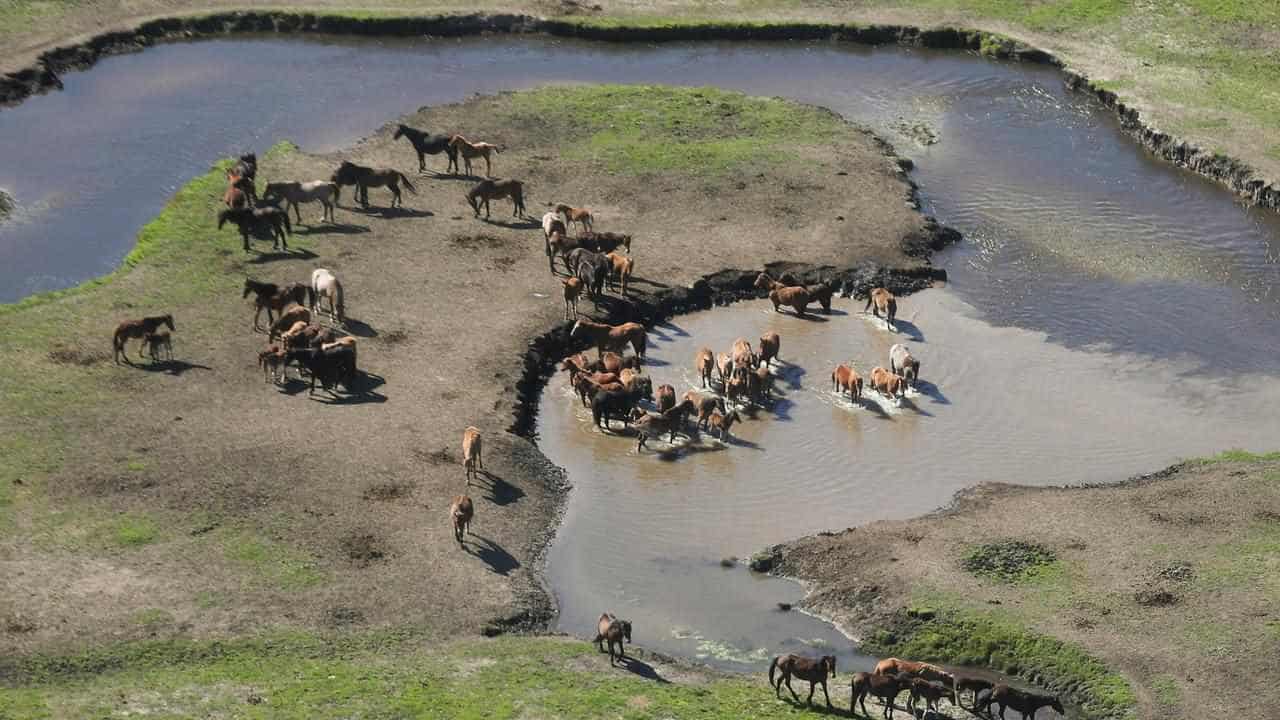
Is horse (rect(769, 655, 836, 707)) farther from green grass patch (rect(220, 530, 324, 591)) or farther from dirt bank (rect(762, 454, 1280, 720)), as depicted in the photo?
green grass patch (rect(220, 530, 324, 591))

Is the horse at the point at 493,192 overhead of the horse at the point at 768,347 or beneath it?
overhead

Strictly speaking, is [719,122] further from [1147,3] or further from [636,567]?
[636,567]

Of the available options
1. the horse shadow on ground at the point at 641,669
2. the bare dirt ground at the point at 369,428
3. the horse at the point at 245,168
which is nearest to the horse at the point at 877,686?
the horse shadow on ground at the point at 641,669

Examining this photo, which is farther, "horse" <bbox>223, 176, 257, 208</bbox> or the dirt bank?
"horse" <bbox>223, 176, 257, 208</bbox>

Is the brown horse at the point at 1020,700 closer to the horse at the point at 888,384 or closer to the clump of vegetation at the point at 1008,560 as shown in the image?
the clump of vegetation at the point at 1008,560

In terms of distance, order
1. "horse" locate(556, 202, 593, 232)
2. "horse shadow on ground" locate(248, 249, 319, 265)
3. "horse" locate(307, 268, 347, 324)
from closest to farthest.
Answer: "horse" locate(307, 268, 347, 324), "horse shadow on ground" locate(248, 249, 319, 265), "horse" locate(556, 202, 593, 232)

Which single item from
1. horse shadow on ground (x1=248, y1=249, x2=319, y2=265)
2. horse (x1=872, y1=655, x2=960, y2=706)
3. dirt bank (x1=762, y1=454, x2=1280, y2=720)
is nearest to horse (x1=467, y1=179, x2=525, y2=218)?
horse shadow on ground (x1=248, y1=249, x2=319, y2=265)

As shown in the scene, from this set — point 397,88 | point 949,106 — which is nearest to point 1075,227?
point 949,106
